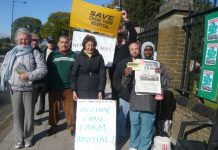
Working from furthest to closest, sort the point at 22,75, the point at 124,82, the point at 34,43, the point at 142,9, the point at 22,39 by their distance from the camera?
the point at 142,9 < the point at 34,43 < the point at 22,39 < the point at 22,75 < the point at 124,82

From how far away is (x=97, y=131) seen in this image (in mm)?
4941

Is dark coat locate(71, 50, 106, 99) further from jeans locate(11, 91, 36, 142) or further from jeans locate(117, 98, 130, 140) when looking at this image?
jeans locate(11, 91, 36, 142)

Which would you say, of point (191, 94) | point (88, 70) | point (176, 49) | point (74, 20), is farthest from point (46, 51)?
point (191, 94)

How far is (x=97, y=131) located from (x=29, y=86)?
1.30m

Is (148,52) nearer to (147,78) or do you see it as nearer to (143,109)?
(147,78)

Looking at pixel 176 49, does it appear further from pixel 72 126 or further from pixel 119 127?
pixel 72 126

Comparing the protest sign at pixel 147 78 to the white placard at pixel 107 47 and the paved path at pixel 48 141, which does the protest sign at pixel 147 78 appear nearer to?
the paved path at pixel 48 141

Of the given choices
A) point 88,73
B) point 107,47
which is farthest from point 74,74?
point 107,47

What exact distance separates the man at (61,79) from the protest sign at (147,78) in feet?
5.38

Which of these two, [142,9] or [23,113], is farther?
[142,9]

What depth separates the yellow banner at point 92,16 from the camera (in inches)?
244

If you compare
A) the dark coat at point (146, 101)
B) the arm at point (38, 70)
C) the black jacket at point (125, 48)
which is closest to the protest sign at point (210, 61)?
the dark coat at point (146, 101)

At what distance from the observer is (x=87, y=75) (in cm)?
549

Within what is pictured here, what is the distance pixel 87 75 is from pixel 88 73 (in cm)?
4
